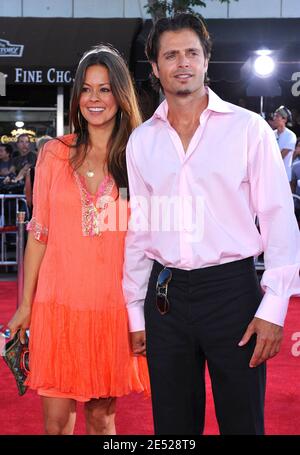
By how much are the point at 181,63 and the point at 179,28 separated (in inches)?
5.7

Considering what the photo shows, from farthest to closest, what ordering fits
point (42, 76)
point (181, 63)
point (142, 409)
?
point (42, 76) → point (142, 409) → point (181, 63)

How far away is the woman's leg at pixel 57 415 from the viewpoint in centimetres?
340

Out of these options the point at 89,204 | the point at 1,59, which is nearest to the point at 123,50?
the point at 1,59

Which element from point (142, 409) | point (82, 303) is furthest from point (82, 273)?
point (142, 409)

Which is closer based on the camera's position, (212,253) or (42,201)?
(212,253)

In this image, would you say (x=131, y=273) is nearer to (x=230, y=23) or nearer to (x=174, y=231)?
(x=174, y=231)

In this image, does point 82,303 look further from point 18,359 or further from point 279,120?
point 279,120

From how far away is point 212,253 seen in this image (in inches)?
108

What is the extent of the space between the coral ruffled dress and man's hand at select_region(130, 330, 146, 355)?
0.24 meters

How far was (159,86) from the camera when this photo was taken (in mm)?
3215

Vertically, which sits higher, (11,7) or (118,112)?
(11,7)

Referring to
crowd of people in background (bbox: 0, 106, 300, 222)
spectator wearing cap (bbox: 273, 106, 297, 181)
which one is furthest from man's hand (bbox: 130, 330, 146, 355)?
spectator wearing cap (bbox: 273, 106, 297, 181)

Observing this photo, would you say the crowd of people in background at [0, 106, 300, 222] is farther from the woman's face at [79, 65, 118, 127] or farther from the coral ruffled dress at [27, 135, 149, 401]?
the coral ruffled dress at [27, 135, 149, 401]

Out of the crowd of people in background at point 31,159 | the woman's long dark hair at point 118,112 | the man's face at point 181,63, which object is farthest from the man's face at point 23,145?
the man's face at point 181,63
